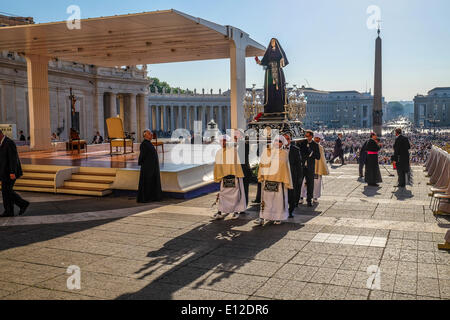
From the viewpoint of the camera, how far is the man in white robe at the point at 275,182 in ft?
27.0

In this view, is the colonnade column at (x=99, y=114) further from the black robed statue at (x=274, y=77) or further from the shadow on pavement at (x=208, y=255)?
the shadow on pavement at (x=208, y=255)

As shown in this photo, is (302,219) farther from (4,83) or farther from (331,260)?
(4,83)

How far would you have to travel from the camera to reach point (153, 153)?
10.8m

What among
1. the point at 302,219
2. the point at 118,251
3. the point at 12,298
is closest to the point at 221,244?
the point at 118,251

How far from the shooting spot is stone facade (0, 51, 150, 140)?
26594 millimetres

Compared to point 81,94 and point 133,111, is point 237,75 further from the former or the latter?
point 133,111

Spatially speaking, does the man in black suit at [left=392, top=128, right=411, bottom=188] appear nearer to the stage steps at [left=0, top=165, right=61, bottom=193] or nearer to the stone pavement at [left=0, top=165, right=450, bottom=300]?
the stone pavement at [left=0, top=165, right=450, bottom=300]

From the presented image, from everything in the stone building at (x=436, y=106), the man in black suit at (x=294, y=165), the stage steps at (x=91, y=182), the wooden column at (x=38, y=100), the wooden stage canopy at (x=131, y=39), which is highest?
the stone building at (x=436, y=106)

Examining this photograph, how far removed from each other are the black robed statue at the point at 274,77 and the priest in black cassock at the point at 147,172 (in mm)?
7146

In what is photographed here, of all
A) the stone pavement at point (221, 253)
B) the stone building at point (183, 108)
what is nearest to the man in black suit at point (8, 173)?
the stone pavement at point (221, 253)

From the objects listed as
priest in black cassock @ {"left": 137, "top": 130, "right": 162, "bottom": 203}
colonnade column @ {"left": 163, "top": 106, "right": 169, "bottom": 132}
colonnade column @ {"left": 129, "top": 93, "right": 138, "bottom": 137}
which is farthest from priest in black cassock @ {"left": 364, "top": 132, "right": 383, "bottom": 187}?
colonnade column @ {"left": 163, "top": 106, "right": 169, "bottom": 132}

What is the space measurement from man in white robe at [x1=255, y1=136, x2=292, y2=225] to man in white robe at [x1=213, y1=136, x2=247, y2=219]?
2.30 ft

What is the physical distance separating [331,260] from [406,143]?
351 inches

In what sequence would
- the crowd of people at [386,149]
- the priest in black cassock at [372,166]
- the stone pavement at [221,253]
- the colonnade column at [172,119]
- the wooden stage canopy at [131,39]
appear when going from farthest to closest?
the colonnade column at [172,119]
the crowd of people at [386,149]
the priest in black cassock at [372,166]
the wooden stage canopy at [131,39]
the stone pavement at [221,253]
